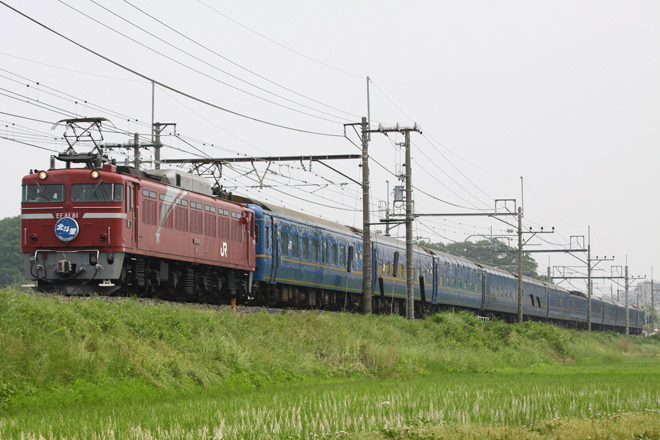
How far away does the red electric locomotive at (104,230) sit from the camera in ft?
75.5

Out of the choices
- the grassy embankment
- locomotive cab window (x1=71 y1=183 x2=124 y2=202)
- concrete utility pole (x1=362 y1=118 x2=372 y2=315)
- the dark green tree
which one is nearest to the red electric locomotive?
locomotive cab window (x1=71 y1=183 x2=124 y2=202)

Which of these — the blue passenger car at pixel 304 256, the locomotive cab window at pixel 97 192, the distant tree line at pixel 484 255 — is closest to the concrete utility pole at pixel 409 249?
the blue passenger car at pixel 304 256

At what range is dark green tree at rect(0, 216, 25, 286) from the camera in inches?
2756

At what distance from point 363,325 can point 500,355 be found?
7655 millimetres

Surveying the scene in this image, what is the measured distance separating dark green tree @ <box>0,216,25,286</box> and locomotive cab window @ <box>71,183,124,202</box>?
4494cm

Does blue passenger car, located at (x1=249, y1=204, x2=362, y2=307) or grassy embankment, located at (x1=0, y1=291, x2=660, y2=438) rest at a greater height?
blue passenger car, located at (x1=249, y1=204, x2=362, y2=307)

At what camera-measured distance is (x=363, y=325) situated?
2922 centimetres

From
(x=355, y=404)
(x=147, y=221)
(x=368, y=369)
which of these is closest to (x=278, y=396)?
(x=355, y=404)

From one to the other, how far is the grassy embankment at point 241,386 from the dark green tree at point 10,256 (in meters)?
47.4

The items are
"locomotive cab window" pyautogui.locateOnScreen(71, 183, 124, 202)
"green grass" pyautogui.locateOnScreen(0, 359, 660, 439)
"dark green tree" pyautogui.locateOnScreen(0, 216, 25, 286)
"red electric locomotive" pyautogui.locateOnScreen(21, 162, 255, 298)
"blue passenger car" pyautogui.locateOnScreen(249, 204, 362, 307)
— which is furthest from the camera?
"dark green tree" pyautogui.locateOnScreen(0, 216, 25, 286)

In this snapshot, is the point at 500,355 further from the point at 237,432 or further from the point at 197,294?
the point at 237,432

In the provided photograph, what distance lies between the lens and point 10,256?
7456cm

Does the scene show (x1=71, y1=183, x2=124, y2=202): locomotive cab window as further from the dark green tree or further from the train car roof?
the dark green tree

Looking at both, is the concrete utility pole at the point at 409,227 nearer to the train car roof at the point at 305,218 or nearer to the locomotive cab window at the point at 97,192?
the train car roof at the point at 305,218
